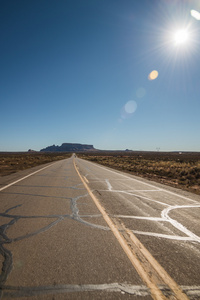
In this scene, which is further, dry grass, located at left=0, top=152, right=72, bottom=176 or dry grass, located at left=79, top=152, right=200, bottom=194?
dry grass, located at left=0, top=152, right=72, bottom=176

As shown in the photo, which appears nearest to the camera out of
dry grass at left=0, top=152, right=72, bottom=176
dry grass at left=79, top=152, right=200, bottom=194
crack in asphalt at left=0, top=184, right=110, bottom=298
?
crack in asphalt at left=0, top=184, right=110, bottom=298

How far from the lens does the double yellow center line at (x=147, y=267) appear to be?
6.45ft

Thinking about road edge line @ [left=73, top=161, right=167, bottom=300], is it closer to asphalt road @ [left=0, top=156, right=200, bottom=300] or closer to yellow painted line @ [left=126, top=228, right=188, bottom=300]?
asphalt road @ [left=0, top=156, right=200, bottom=300]

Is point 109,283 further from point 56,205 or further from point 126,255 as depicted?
point 56,205

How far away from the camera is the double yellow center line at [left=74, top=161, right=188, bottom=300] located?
1.97 meters

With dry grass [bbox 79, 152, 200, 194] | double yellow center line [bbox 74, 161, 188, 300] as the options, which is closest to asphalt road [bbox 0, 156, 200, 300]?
double yellow center line [bbox 74, 161, 188, 300]

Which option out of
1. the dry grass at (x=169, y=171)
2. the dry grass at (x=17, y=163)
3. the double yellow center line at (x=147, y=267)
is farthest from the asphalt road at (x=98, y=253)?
the dry grass at (x=17, y=163)

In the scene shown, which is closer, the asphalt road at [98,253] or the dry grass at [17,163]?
the asphalt road at [98,253]

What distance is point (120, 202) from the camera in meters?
5.77

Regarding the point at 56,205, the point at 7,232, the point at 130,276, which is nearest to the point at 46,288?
the point at 130,276

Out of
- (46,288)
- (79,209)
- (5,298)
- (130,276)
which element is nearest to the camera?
(5,298)

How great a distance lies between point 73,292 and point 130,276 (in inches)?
31.2

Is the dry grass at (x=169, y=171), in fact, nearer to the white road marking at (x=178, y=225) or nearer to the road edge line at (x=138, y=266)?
the white road marking at (x=178, y=225)

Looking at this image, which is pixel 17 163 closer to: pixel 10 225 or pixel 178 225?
pixel 10 225
